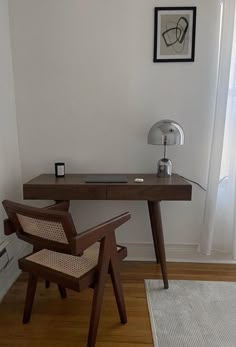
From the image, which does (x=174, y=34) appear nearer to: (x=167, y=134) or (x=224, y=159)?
(x=167, y=134)

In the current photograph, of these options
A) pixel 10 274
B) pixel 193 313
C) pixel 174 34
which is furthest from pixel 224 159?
pixel 10 274

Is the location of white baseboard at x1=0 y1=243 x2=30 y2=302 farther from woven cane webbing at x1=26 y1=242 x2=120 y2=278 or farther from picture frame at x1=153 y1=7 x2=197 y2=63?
picture frame at x1=153 y1=7 x2=197 y2=63

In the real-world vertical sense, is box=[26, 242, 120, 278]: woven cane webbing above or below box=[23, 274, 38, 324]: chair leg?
above

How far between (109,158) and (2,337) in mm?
1399

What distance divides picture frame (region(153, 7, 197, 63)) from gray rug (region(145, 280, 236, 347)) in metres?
1.71

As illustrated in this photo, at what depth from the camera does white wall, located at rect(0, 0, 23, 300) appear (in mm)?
1927

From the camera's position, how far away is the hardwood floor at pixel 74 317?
4.83ft

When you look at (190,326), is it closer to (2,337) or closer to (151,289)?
(151,289)

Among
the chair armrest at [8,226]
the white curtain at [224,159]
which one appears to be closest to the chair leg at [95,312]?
the chair armrest at [8,226]

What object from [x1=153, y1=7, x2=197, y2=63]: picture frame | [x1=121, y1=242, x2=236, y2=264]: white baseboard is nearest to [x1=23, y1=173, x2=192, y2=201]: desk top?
[x1=121, y1=242, x2=236, y2=264]: white baseboard

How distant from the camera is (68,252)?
1235 millimetres

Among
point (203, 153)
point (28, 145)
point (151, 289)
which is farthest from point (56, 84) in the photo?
point (151, 289)

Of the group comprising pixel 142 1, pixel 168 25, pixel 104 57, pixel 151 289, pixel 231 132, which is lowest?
pixel 151 289

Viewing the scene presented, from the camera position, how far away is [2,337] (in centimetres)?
149
